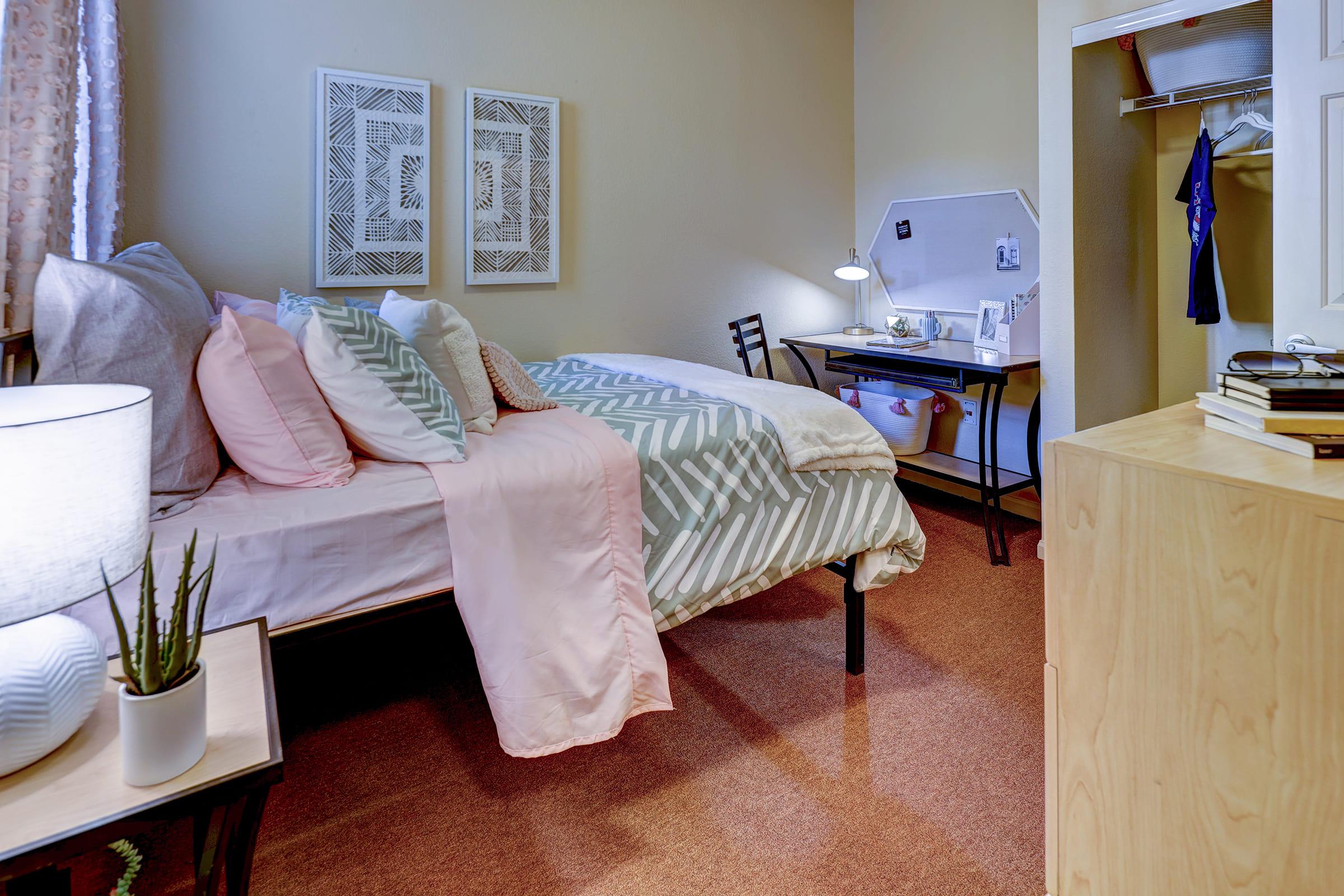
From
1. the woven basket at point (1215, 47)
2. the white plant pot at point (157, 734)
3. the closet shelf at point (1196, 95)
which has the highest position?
the woven basket at point (1215, 47)

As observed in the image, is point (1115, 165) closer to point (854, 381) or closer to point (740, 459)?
point (854, 381)

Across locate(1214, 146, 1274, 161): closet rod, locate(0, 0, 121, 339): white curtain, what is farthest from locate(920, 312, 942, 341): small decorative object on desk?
locate(0, 0, 121, 339): white curtain

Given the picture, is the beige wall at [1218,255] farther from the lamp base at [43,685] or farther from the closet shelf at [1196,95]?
the lamp base at [43,685]

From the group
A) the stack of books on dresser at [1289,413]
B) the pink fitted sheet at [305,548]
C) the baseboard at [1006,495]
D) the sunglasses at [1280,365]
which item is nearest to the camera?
the stack of books on dresser at [1289,413]

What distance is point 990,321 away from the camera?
3709 millimetres

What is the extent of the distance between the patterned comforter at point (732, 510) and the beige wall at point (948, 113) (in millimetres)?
1944

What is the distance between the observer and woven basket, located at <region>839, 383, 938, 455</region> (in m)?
3.85

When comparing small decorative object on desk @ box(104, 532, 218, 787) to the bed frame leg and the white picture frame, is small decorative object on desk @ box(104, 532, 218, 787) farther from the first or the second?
the white picture frame

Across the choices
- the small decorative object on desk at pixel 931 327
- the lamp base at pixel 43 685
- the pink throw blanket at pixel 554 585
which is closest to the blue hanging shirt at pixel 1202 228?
the small decorative object on desk at pixel 931 327

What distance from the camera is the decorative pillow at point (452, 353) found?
2.10m

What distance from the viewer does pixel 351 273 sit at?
10.3 feet

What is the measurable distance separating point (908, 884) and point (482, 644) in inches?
38.5

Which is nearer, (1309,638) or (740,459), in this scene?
(1309,638)

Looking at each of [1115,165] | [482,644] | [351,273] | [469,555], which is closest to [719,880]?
[482,644]
